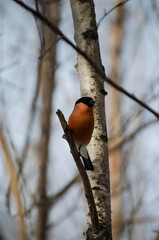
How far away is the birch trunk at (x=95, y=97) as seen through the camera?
2.35 m

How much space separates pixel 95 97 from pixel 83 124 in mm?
222

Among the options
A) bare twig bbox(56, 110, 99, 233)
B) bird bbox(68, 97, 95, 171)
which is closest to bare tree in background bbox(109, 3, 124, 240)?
bird bbox(68, 97, 95, 171)

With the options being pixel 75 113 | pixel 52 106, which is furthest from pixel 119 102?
pixel 75 113

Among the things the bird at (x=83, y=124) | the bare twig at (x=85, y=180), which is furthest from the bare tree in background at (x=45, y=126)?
the bare twig at (x=85, y=180)

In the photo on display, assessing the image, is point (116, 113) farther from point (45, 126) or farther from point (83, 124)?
point (83, 124)

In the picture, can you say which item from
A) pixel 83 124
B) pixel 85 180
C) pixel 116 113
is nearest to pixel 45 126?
pixel 116 113

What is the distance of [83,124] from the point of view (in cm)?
265

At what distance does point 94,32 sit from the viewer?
9.29 ft

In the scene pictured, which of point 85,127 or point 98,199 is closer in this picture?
point 98,199

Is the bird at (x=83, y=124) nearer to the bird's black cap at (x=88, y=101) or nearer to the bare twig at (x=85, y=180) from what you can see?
the bird's black cap at (x=88, y=101)

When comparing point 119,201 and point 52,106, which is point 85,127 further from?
point 119,201

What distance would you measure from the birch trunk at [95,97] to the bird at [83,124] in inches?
1.8

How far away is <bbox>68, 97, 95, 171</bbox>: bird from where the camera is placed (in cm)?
263

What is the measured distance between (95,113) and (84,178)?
683 millimetres
